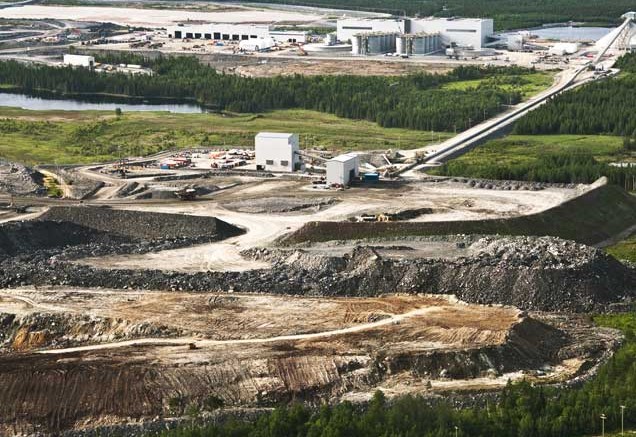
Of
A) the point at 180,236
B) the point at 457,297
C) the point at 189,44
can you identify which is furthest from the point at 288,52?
the point at 457,297

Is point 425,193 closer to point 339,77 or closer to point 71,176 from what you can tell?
point 71,176

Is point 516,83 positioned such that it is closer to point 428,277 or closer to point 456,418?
point 428,277

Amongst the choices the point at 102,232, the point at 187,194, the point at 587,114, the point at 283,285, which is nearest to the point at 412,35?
the point at 587,114

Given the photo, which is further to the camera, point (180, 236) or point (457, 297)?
point (180, 236)

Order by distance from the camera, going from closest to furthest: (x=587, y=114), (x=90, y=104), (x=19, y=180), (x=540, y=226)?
(x=540, y=226) < (x=19, y=180) < (x=587, y=114) < (x=90, y=104)

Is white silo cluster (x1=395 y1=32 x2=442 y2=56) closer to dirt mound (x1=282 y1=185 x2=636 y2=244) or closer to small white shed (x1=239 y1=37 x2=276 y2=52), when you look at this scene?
small white shed (x1=239 y1=37 x2=276 y2=52)

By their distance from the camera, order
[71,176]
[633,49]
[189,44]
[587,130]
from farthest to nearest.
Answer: [189,44], [633,49], [587,130], [71,176]
